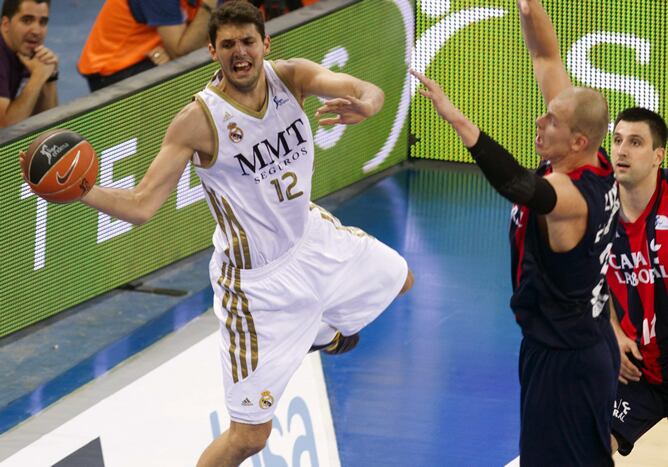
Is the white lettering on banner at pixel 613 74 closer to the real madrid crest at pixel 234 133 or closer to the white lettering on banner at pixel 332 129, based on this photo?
the white lettering on banner at pixel 332 129

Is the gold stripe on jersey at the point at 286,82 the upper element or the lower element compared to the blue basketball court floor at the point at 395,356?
upper

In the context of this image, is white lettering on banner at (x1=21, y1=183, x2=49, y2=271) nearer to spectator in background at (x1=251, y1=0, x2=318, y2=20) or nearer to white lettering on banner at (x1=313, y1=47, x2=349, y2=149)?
white lettering on banner at (x1=313, y1=47, x2=349, y2=149)

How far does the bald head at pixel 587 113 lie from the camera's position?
19.3ft

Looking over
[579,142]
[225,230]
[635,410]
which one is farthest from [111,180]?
[579,142]

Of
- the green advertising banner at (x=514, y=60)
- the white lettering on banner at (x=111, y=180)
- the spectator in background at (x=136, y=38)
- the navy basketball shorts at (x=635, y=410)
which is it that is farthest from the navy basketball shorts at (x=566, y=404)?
the green advertising banner at (x=514, y=60)

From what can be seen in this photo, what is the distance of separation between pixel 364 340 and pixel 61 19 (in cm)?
820

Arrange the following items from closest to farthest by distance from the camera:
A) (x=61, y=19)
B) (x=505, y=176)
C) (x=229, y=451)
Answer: (x=505, y=176)
(x=229, y=451)
(x=61, y=19)

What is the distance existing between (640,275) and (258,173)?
74.6 inches

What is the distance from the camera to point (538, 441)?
629cm

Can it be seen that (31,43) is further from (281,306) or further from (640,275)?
(640,275)

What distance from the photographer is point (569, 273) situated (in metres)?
6.04

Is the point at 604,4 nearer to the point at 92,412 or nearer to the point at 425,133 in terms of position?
the point at 425,133

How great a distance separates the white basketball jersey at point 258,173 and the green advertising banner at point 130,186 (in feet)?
7.29

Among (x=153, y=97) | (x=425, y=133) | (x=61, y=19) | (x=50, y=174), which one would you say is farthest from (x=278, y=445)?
(x=61, y=19)
